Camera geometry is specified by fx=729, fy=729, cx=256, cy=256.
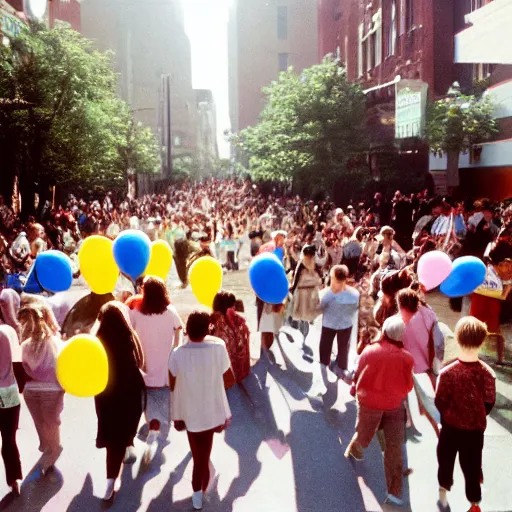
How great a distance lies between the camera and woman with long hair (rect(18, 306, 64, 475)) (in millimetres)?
5246

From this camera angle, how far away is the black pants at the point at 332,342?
25.9 ft

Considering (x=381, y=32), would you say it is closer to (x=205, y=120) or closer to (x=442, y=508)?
(x=442, y=508)

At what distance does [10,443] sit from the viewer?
207 inches

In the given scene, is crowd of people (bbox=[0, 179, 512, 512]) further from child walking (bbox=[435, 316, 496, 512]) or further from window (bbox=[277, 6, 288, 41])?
window (bbox=[277, 6, 288, 41])

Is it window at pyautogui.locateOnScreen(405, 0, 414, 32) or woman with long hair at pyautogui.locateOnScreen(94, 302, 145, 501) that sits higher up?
window at pyautogui.locateOnScreen(405, 0, 414, 32)

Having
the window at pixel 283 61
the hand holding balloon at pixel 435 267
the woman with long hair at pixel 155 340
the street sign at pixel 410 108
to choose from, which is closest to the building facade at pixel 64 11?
the street sign at pixel 410 108

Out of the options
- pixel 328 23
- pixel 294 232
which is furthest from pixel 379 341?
pixel 328 23

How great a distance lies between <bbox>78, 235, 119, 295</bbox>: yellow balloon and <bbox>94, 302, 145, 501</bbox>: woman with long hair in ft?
8.36

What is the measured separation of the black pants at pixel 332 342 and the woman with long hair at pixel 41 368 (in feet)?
11.0

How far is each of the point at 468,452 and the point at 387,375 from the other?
73 cm

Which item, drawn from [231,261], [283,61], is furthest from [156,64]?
[231,261]

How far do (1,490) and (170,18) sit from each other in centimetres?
14630

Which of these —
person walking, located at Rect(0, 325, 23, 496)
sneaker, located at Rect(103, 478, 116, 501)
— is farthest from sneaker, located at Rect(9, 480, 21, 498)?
sneaker, located at Rect(103, 478, 116, 501)

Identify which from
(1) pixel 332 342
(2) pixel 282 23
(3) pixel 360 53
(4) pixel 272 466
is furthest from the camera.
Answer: (2) pixel 282 23
